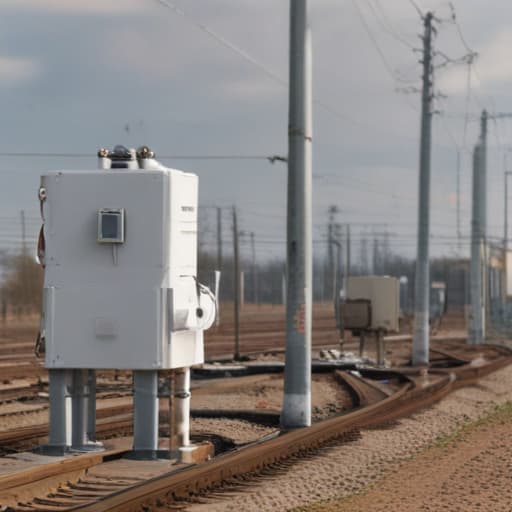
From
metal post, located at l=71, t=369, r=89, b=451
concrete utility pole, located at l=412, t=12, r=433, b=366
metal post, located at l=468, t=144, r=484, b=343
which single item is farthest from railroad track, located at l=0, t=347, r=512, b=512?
metal post, located at l=468, t=144, r=484, b=343

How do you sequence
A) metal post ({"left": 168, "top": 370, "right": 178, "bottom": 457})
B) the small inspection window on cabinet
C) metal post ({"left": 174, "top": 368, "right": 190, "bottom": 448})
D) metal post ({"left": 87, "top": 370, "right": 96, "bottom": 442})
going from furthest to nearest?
metal post ({"left": 87, "top": 370, "right": 96, "bottom": 442}), metal post ({"left": 174, "top": 368, "right": 190, "bottom": 448}), metal post ({"left": 168, "top": 370, "right": 178, "bottom": 457}), the small inspection window on cabinet

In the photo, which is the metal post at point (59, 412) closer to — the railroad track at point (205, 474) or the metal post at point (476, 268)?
the railroad track at point (205, 474)

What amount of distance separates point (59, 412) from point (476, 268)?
137ft

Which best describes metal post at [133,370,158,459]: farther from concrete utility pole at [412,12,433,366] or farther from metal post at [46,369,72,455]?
concrete utility pole at [412,12,433,366]

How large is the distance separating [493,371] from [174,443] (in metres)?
20.3

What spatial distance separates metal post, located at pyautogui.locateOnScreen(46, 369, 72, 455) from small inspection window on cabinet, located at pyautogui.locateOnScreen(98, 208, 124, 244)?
150cm

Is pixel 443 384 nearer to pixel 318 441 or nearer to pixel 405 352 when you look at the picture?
pixel 318 441

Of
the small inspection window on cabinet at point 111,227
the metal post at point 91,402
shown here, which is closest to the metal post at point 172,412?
the metal post at point 91,402

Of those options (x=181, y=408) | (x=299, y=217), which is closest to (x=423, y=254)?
(x=299, y=217)

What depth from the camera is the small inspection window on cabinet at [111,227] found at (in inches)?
479

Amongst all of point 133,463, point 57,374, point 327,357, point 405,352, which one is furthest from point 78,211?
point 405,352

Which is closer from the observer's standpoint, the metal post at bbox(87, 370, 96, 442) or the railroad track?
the railroad track

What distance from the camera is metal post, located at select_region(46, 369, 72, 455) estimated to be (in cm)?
1238

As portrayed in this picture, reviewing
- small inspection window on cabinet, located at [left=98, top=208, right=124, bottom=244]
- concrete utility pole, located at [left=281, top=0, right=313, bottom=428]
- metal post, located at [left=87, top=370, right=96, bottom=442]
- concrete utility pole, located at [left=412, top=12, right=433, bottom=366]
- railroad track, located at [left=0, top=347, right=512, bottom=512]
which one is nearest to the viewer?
railroad track, located at [left=0, top=347, right=512, bottom=512]
